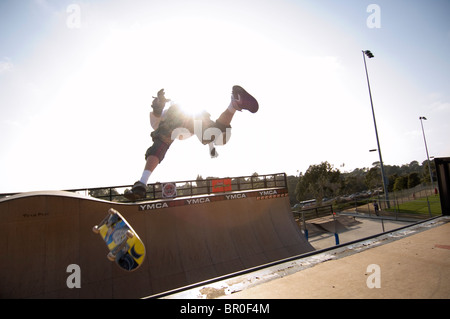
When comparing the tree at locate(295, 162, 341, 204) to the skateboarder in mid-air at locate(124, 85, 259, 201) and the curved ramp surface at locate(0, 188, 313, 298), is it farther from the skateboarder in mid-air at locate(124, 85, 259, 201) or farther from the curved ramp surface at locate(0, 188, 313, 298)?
the skateboarder in mid-air at locate(124, 85, 259, 201)

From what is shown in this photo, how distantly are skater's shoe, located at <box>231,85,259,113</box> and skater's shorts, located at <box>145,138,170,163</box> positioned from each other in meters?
4.43

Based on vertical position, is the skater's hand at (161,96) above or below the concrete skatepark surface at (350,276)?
above

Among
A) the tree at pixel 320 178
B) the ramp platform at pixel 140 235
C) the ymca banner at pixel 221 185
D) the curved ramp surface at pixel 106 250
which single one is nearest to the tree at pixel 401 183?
the tree at pixel 320 178

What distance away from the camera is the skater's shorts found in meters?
11.2

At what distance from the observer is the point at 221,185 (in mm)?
13812

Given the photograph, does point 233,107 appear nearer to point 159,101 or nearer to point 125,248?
point 159,101

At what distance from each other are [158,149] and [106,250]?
16.6ft

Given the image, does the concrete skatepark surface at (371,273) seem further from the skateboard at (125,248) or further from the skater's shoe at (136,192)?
the skater's shoe at (136,192)

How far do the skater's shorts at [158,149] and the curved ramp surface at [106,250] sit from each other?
2.52 m

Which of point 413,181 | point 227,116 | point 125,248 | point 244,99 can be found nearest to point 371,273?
point 125,248

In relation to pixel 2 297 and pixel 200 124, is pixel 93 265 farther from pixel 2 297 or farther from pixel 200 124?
pixel 200 124

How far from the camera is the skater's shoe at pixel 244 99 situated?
11281 mm
